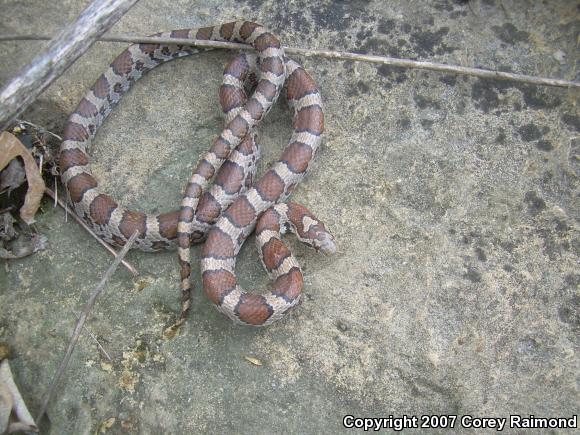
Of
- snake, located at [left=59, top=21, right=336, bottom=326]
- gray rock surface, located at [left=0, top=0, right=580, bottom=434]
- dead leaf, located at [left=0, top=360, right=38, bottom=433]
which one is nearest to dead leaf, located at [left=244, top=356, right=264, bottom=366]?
gray rock surface, located at [left=0, top=0, right=580, bottom=434]

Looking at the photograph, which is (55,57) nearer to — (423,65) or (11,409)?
(11,409)

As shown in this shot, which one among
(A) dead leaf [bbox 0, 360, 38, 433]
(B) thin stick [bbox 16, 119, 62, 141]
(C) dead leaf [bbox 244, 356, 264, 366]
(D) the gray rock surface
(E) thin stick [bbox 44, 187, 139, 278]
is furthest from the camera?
(B) thin stick [bbox 16, 119, 62, 141]

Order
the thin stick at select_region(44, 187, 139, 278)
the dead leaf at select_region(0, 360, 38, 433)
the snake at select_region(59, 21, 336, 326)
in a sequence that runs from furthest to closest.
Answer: the thin stick at select_region(44, 187, 139, 278), the snake at select_region(59, 21, 336, 326), the dead leaf at select_region(0, 360, 38, 433)

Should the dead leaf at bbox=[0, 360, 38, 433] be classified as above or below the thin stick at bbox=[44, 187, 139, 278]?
below

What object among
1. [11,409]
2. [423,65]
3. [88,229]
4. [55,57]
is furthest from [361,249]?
[11,409]

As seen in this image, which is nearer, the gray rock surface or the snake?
the gray rock surface

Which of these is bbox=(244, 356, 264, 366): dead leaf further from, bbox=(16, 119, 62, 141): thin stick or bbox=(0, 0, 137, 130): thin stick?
bbox=(16, 119, 62, 141): thin stick
